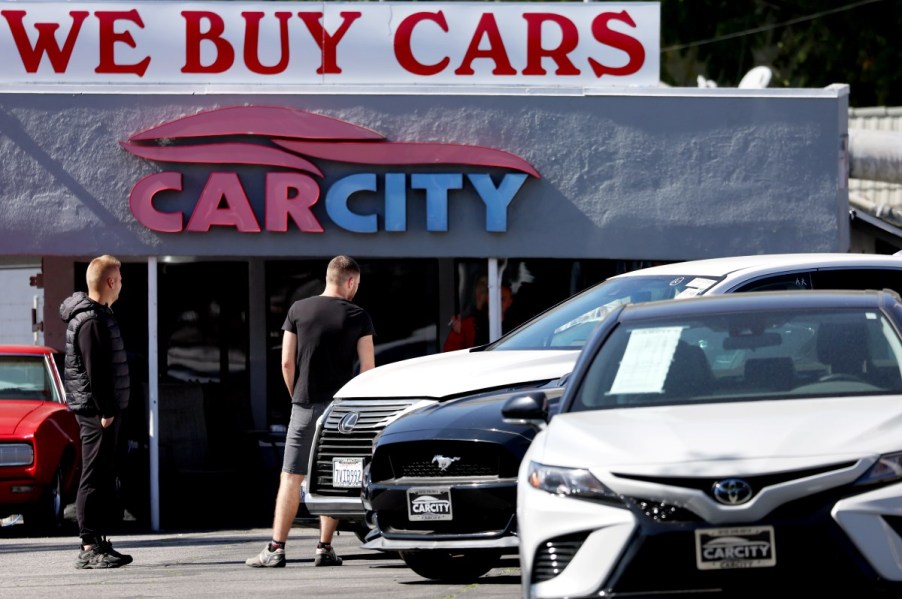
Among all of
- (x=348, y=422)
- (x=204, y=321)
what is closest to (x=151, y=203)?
(x=204, y=321)

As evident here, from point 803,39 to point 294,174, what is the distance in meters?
18.8

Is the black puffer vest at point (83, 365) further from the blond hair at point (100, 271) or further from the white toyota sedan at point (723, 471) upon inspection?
the white toyota sedan at point (723, 471)

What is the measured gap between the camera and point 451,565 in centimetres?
966

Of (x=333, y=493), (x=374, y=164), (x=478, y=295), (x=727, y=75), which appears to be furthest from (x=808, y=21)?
→ (x=333, y=493)

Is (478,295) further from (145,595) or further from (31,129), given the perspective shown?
(145,595)

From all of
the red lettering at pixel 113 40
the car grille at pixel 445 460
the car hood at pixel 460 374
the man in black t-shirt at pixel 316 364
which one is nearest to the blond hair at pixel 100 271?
the man in black t-shirt at pixel 316 364

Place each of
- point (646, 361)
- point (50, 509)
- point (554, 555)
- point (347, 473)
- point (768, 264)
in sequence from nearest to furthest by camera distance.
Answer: point (554, 555)
point (646, 361)
point (768, 264)
point (347, 473)
point (50, 509)

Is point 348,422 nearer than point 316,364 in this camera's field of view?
Yes

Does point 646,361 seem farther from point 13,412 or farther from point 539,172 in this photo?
point 13,412

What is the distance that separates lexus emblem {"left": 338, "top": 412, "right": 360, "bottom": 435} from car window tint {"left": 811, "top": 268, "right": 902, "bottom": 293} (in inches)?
114

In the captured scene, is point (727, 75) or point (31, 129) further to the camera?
point (727, 75)

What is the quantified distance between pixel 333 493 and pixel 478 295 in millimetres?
7960

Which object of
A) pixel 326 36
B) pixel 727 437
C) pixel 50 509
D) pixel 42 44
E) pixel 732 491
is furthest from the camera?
pixel 326 36

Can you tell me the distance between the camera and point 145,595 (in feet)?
31.8
